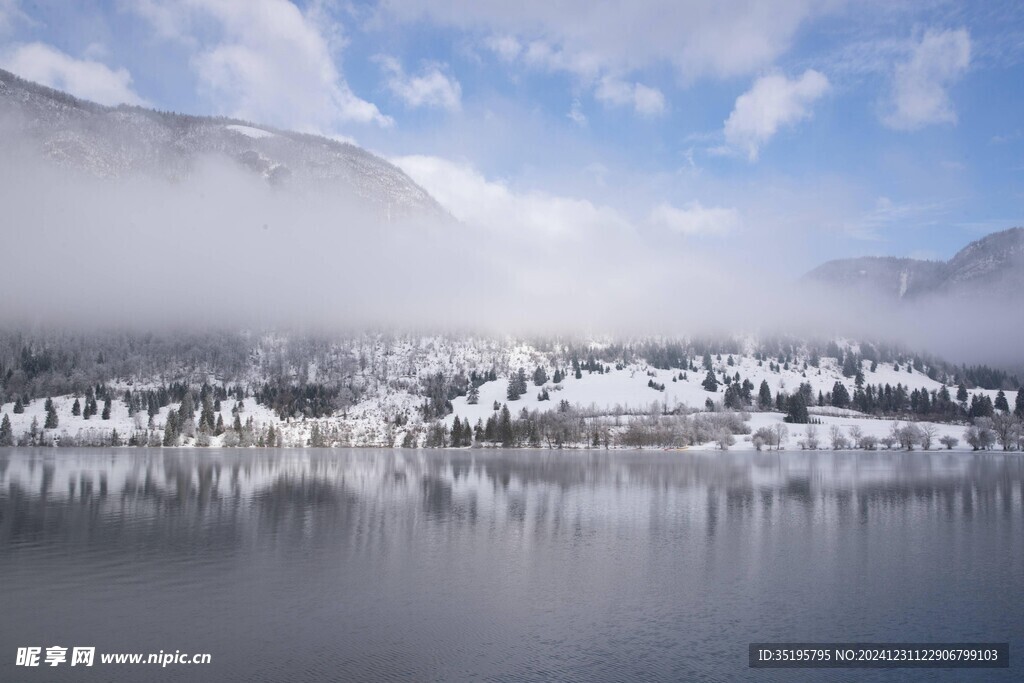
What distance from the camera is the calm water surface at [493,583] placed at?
2358 cm

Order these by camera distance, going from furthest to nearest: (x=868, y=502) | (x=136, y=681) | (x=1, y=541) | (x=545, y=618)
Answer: (x=868, y=502) → (x=1, y=541) → (x=545, y=618) → (x=136, y=681)

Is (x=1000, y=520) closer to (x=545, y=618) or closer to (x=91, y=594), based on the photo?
(x=545, y=618)

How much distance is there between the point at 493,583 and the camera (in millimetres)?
33750


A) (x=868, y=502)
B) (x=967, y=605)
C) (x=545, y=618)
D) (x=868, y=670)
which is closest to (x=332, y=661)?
(x=545, y=618)

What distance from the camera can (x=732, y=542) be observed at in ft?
148

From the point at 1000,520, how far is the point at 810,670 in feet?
152
